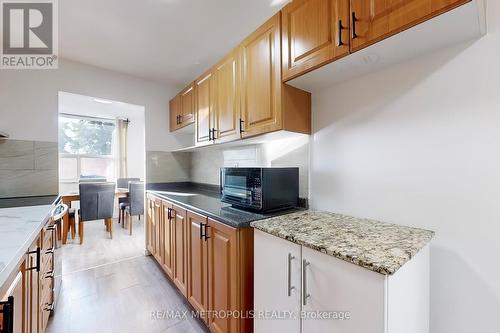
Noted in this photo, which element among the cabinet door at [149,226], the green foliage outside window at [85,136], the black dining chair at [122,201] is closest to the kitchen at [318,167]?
the cabinet door at [149,226]

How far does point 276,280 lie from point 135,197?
11.5ft

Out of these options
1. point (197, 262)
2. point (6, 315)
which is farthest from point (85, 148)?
point (6, 315)

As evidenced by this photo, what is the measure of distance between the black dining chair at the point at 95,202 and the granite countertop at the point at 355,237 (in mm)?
3352

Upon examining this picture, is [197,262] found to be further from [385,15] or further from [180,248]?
[385,15]

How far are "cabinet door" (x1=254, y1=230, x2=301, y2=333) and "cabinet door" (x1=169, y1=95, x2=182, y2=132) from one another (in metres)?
2.16

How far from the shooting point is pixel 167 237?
7.17ft

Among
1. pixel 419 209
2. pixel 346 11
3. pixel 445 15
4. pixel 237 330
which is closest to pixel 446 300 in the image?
pixel 419 209

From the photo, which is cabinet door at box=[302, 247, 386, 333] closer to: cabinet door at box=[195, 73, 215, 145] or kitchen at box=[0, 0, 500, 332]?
kitchen at box=[0, 0, 500, 332]

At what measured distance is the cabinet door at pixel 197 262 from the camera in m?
1.52

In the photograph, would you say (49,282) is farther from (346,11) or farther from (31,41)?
(346,11)

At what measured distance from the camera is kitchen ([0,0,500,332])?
2.85 ft

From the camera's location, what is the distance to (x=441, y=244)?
100 cm

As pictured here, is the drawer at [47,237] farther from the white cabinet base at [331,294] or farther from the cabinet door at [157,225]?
the white cabinet base at [331,294]

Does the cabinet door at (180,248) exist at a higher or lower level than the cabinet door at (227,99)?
lower
